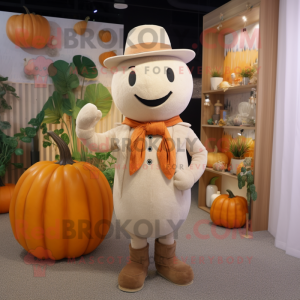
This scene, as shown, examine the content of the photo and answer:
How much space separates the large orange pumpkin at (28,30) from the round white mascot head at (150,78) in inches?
97.1

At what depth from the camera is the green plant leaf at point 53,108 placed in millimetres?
3858

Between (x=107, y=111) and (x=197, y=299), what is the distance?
2.84m

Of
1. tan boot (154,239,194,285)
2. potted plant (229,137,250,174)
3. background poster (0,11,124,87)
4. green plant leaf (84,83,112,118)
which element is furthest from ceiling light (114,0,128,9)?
tan boot (154,239,194,285)

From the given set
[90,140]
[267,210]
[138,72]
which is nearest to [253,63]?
[267,210]

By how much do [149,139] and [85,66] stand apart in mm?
2591

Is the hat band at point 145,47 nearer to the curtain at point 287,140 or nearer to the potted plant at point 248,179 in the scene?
the curtain at point 287,140

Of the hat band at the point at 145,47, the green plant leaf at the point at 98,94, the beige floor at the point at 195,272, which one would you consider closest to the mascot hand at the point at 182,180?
the beige floor at the point at 195,272

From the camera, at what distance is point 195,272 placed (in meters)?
2.02

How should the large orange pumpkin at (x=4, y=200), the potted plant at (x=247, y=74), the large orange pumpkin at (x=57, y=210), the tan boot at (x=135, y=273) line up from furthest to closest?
Result: the large orange pumpkin at (x=4, y=200) → the potted plant at (x=247, y=74) → the large orange pumpkin at (x=57, y=210) → the tan boot at (x=135, y=273)

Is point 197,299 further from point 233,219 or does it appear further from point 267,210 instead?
point 267,210

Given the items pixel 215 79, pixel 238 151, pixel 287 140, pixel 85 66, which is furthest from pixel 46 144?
pixel 287 140

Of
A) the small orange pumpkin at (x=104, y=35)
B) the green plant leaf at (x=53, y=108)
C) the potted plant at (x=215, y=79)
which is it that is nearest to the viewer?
the potted plant at (x=215, y=79)

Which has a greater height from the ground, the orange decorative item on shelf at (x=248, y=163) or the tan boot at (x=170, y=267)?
the orange decorative item on shelf at (x=248, y=163)

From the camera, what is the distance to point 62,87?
395 cm
